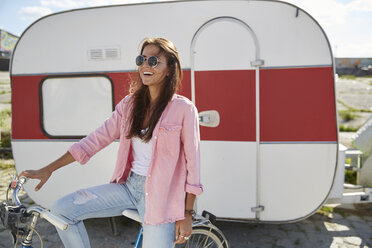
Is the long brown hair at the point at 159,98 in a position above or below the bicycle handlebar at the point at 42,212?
above

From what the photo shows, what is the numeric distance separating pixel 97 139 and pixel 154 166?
0.45m

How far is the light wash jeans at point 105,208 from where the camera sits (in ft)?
6.17

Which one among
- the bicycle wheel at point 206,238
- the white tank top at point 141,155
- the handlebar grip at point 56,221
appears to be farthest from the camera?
the bicycle wheel at point 206,238

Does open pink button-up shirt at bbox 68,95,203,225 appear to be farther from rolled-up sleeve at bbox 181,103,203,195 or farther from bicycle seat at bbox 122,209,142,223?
bicycle seat at bbox 122,209,142,223

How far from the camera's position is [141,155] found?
1.99 meters

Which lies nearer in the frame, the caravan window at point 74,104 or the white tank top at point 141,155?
the white tank top at point 141,155

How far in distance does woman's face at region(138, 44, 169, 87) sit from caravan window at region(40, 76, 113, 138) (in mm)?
1586

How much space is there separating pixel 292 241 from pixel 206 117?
1.62 metres

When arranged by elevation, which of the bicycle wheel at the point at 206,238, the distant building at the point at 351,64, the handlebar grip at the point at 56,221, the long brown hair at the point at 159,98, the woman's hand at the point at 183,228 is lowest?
the bicycle wheel at the point at 206,238

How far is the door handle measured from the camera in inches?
127

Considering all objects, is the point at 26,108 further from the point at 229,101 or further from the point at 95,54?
the point at 229,101

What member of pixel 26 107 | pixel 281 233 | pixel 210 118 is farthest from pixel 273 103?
pixel 26 107

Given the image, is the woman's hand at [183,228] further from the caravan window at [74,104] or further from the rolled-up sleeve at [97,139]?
the caravan window at [74,104]

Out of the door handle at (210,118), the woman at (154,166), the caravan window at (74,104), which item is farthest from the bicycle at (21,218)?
the door handle at (210,118)
